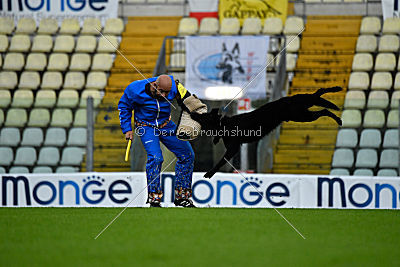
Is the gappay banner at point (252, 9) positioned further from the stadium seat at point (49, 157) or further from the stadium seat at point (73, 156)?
the stadium seat at point (49, 157)

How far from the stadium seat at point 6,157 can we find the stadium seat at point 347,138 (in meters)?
4.89

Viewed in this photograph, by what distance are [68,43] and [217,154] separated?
15.5 ft

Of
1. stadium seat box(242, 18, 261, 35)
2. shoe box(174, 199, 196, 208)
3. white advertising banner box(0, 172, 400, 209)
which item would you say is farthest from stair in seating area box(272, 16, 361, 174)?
shoe box(174, 199, 196, 208)

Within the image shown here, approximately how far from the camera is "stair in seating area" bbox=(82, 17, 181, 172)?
1059 cm

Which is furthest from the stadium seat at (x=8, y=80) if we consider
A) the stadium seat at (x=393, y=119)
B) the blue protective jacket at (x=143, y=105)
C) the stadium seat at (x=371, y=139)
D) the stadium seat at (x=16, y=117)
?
the stadium seat at (x=393, y=119)

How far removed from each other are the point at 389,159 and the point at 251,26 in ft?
17.8

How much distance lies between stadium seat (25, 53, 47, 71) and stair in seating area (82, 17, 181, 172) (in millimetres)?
1402

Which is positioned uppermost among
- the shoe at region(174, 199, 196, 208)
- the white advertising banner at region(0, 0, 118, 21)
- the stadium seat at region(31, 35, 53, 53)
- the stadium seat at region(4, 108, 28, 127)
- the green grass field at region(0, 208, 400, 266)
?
the white advertising banner at region(0, 0, 118, 21)

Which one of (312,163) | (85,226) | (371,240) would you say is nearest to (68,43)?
(312,163)

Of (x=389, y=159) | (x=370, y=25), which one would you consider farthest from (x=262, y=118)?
(x=370, y=25)

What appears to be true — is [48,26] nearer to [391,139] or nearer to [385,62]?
[385,62]

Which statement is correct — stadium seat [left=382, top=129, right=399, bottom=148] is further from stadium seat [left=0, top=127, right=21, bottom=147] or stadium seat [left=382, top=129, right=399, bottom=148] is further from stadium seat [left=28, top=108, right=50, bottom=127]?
stadium seat [left=0, top=127, right=21, bottom=147]

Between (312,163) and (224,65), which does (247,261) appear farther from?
(224,65)

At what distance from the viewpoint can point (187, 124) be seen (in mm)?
7254
